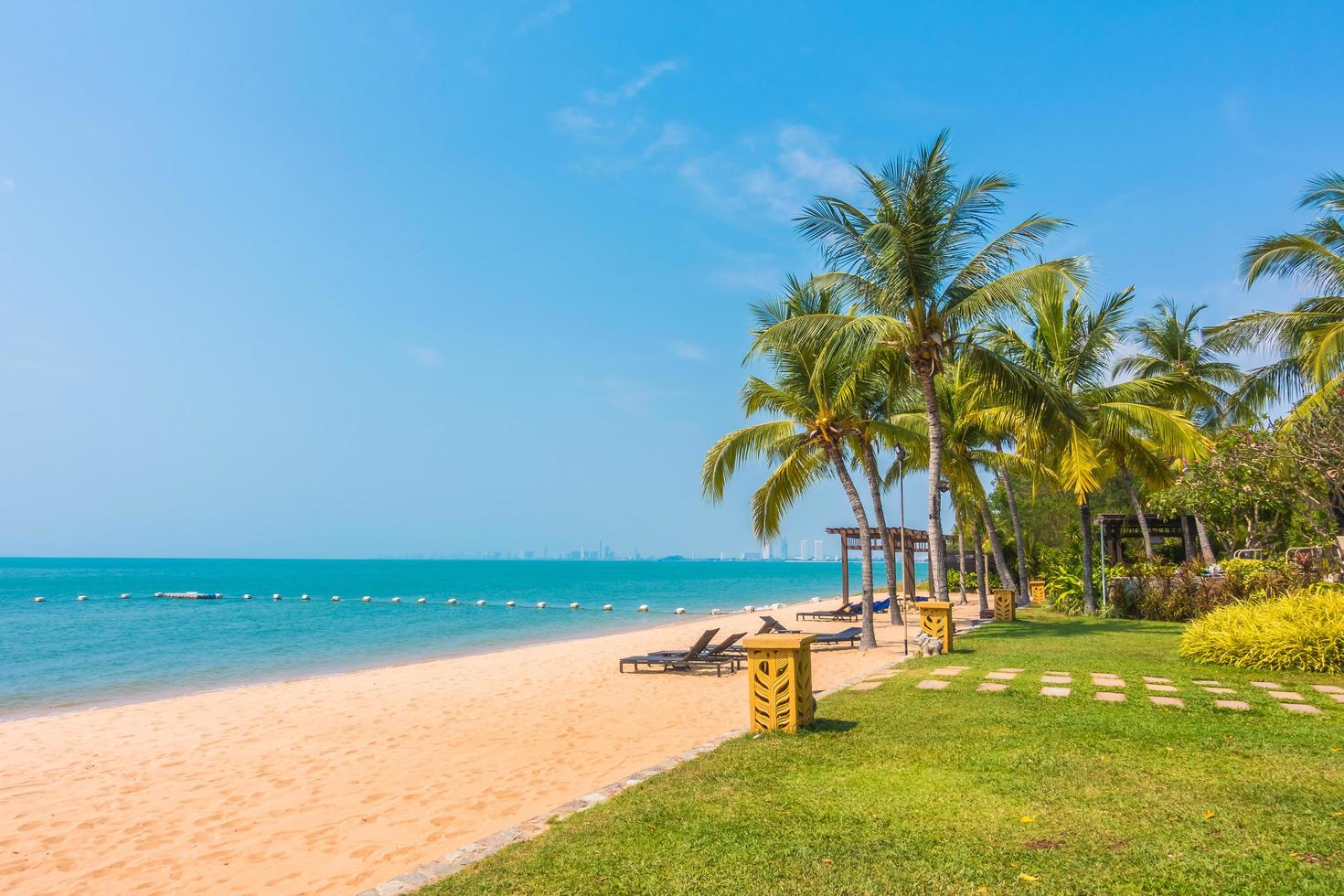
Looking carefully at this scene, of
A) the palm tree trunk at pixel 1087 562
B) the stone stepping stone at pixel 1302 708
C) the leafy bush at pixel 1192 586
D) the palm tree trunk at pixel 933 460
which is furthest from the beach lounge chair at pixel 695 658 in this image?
the palm tree trunk at pixel 1087 562

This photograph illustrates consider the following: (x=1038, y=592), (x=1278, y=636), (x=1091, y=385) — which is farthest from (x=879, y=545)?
(x=1278, y=636)

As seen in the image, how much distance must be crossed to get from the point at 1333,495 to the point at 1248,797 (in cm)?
1460

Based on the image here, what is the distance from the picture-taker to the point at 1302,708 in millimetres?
7055

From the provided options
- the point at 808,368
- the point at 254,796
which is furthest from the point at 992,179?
the point at 254,796

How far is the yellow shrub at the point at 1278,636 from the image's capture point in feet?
30.5

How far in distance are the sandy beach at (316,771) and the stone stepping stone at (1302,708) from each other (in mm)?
5308

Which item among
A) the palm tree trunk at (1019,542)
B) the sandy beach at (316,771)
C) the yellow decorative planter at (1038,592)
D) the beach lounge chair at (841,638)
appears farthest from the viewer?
the yellow decorative planter at (1038,592)

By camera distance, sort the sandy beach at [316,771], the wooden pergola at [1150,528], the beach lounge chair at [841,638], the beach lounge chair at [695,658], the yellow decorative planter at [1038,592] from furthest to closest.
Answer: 1. the yellow decorative planter at [1038,592]
2. the wooden pergola at [1150,528]
3. the beach lounge chair at [841,638]
4. the beach lounge chair at [695,658]
5. the sandy beach at [316,771]

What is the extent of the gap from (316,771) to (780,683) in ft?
15.0

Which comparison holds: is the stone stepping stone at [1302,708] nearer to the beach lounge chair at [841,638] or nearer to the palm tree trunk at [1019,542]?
the beach lounge chair at [841,638]

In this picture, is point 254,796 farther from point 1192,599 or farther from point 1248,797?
point 1192,599

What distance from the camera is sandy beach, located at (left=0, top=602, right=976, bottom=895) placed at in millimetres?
5219

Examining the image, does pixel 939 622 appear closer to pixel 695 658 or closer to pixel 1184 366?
pixel 695 658

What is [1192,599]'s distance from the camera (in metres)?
16.0
